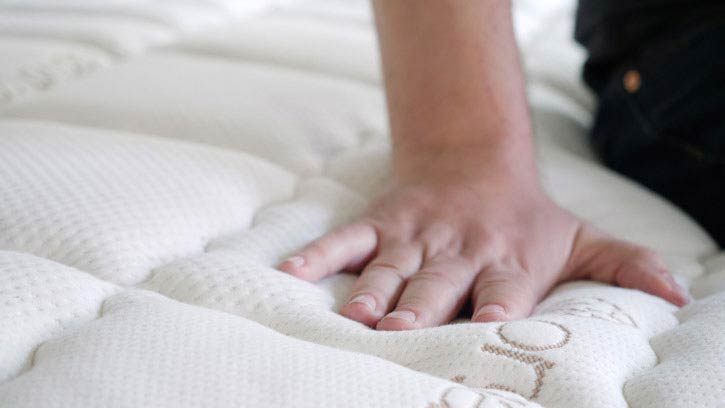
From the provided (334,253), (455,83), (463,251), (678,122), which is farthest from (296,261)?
(678,122)

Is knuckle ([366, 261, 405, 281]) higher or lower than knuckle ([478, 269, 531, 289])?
higher

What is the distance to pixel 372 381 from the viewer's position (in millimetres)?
389

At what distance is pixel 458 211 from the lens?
25.4 inches

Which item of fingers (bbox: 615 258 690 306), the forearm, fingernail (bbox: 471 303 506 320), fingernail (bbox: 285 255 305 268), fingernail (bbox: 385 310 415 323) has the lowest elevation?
fingers (bbox: 615 258 690 306)

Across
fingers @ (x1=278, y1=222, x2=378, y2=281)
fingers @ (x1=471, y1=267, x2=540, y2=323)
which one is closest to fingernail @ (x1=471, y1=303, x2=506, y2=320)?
fingers @ (x1=471, y1=267, x2=540, y2=323)

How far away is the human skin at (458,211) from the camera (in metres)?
0.56

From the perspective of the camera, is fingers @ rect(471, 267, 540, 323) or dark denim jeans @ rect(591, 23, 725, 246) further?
dark denim jeans @ rect(591, 23, 725, 246)

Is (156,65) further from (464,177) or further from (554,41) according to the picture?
(554,41)

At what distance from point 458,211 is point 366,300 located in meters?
0.16

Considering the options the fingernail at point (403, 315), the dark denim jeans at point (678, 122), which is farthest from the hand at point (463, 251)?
the dark denim jeans at point (678, 122)

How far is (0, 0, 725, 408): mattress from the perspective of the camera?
0.39 meters

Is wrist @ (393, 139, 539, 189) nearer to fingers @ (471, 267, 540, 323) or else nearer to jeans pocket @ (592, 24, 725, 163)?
fingers @ (471, 267, 540, 323)

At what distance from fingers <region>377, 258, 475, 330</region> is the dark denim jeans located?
397mm

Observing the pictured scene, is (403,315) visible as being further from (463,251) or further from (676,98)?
(676,98)
